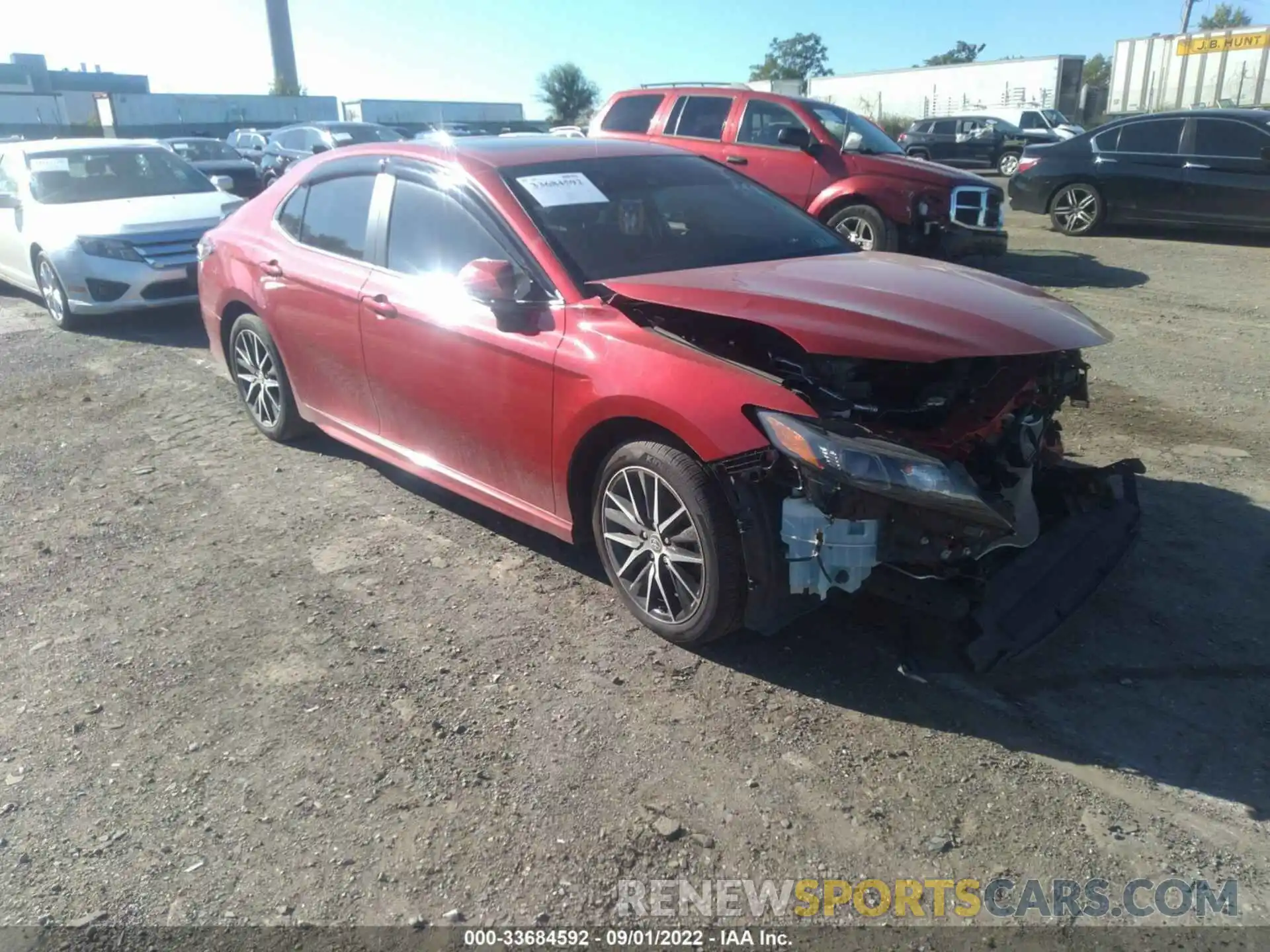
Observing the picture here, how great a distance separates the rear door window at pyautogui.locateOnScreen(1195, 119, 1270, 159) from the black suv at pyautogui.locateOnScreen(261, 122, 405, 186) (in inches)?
509

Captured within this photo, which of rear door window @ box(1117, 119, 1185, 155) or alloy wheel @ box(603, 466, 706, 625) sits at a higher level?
rear door window @ box(1117, 119, 1185, 155)

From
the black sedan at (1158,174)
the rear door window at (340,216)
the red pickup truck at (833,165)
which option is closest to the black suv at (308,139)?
the red pickup truck at (833,165)

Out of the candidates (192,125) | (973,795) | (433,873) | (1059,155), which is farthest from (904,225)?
(192,125)

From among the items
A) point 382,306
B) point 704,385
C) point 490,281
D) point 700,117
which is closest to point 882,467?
point 704,385

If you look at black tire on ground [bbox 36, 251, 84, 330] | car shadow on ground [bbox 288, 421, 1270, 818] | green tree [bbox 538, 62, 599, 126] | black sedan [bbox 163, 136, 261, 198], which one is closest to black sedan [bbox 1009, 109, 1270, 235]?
car shadow on ground [bbox 288, 421, 1270, 818]

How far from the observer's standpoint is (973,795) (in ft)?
9.28

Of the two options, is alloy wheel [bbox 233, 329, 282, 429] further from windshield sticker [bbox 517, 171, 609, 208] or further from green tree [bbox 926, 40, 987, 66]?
green tree [bbox 926, 40, 987, 66]

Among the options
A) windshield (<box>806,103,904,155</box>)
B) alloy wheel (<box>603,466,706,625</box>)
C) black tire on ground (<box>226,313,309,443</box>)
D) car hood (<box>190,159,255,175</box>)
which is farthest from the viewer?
car hood (<box>190,159,255,175</box>)

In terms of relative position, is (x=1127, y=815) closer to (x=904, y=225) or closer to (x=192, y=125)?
(x=904, y=225)

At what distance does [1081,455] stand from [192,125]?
49.5 metres

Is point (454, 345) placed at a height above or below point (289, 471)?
above

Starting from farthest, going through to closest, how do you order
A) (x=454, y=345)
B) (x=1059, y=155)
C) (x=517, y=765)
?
1. (x=1059, y=155)
2. (x=454, y=345)
3. (x=517, y=765)

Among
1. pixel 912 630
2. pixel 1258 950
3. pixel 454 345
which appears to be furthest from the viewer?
pixel 454 345

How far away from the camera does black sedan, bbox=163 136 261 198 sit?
17.8m
